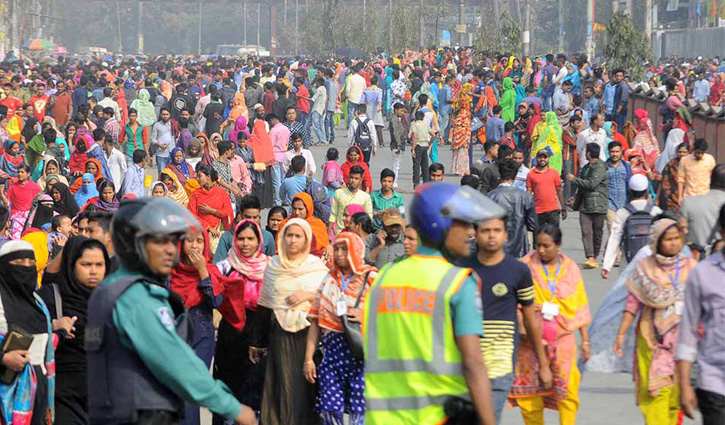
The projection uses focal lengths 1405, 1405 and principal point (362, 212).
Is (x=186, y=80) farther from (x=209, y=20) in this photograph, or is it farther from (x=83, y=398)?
(x=209, y=20)

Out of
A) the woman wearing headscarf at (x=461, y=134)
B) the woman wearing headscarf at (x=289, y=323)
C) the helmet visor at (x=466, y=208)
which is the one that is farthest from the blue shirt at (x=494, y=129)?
the helmet visor at (x=466, y=208)

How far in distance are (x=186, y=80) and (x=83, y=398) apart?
27.0 metres

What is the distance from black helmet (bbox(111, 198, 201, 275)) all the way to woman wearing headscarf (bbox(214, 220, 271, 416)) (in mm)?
3403

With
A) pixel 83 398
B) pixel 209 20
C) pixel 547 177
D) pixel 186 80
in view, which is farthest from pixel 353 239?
pixel 209 20

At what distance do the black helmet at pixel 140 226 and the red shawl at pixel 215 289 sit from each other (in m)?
2.89

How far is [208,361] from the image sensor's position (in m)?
7.39

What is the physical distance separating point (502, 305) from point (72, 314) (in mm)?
2034

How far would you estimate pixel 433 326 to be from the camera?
14.2 ft

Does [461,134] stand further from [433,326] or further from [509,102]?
[433,326]

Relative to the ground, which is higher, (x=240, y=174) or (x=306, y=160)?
(x=306, y=160)

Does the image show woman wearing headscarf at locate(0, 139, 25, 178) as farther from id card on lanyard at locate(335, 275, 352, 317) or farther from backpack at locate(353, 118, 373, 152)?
id card on lanyard at locate(335, 275, 352, 317)

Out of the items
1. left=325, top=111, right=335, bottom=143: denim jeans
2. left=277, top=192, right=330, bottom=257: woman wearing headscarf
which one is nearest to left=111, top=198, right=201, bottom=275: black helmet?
left=277, top=192, right=330, bottom=257: woman wearing headscarf

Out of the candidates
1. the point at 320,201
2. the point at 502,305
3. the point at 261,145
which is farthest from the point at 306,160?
the point at 502,305

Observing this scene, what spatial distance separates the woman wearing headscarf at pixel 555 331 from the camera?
704cm
